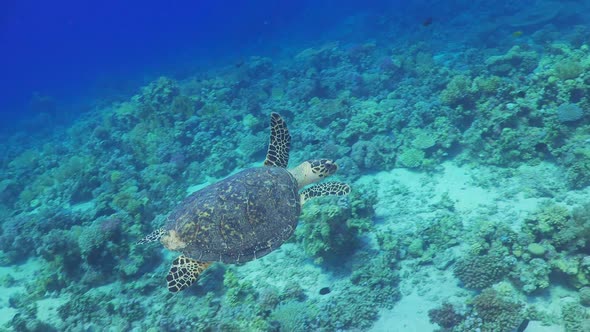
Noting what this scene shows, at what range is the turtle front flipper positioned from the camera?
505cm

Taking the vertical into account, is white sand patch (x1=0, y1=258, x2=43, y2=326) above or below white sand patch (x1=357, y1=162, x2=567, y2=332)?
above

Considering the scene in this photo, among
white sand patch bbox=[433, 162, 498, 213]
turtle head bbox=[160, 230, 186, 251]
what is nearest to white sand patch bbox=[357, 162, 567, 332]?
white sand patch bbox=[433, 162, 498, 213]

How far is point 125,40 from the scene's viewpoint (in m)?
111

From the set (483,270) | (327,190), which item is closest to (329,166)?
(327,190)

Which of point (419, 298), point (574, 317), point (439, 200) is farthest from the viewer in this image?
point (439, 200)

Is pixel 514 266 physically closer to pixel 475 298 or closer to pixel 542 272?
pixel 542 272

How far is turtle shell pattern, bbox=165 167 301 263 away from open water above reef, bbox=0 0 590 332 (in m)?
1.18

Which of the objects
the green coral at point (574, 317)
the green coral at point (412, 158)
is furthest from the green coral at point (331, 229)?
the green coral at point (574, 317)

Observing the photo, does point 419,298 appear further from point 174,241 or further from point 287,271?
point 174,241

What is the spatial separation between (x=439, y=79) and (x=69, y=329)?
1312cm

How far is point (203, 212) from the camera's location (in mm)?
5008

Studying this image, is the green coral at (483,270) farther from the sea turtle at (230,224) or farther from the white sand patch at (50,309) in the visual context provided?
the white sand patch at (50,309)

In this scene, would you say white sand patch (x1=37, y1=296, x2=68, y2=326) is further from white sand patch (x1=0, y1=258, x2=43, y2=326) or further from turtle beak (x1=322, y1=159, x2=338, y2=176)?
turtle beak (x1=322, y1=159, x2=338, y2=176)

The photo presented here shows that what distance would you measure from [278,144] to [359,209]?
2302 millimetres
